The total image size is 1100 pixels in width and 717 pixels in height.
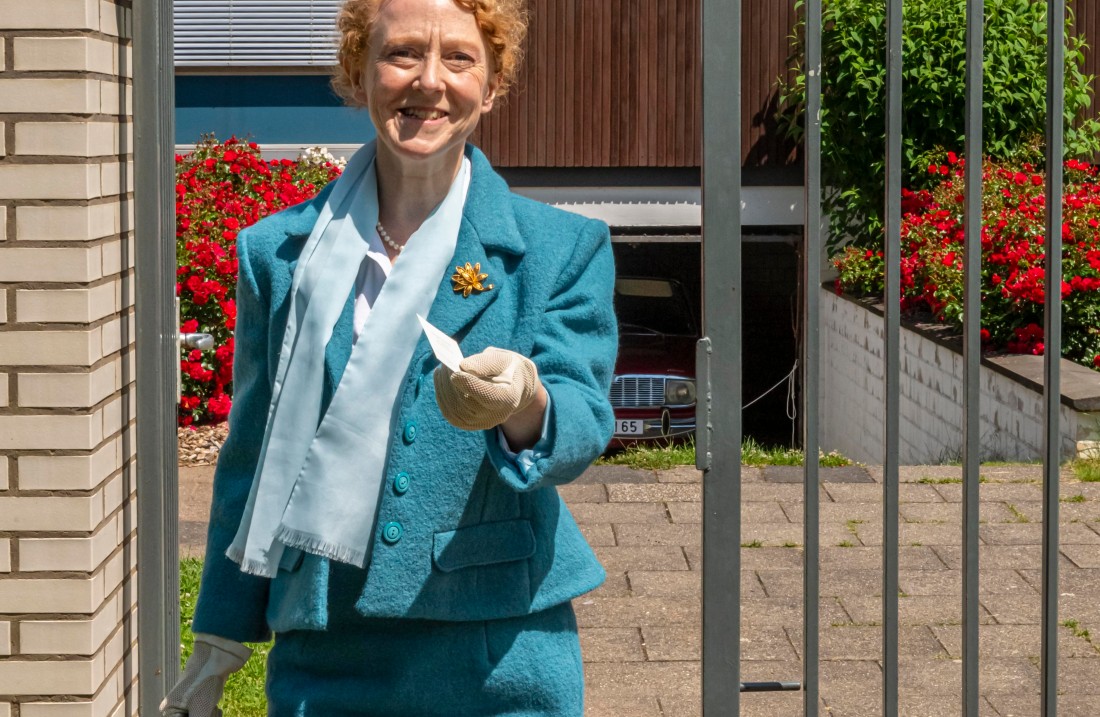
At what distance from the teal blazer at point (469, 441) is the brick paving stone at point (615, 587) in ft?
10.9

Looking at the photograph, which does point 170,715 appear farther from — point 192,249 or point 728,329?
point 192,249

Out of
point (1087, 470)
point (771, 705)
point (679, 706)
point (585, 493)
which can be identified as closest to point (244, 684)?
point (679, 706)

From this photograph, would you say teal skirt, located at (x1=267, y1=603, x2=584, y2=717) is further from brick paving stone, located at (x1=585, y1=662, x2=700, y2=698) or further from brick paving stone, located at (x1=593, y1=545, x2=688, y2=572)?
brick paving stone, located at (x1=593, y1=545, x2=688, y2=572)

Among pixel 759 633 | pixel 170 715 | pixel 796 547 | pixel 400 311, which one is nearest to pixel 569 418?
pixel 400 311

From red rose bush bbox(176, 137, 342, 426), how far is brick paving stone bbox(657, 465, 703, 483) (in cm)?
262

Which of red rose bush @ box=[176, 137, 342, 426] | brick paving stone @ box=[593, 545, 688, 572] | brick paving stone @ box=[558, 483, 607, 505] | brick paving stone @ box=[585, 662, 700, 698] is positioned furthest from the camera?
red rose bush @ box=[176, 137, 342, 426]

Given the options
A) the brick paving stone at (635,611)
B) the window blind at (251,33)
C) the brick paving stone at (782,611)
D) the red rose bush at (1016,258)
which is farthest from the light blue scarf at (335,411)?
the window blind at (251,33)

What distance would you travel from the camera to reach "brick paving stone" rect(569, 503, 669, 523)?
6.60 meters

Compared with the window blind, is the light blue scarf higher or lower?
lower

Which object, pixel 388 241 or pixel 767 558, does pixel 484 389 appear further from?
pixel 767 558

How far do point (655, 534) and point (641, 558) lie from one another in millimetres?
390

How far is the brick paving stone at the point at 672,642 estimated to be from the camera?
15.7 ft

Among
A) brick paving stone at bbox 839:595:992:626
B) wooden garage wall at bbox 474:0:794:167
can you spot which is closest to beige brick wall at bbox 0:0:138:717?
brick paving stone at bbox 839:595:992:626

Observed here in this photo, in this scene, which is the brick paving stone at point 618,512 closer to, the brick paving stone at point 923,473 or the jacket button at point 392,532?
the brick paving stone at point 923,473
